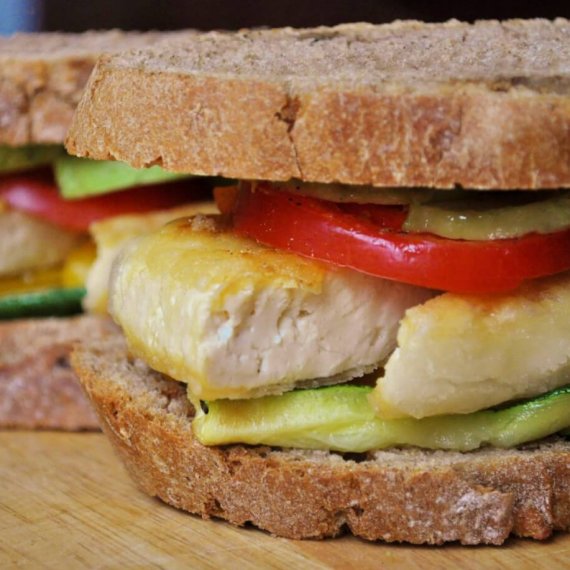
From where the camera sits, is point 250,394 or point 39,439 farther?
point 39,439

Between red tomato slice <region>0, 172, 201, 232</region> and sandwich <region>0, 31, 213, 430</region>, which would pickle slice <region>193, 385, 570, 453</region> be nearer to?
sandwich <region>0, 31, 213, 430</region>

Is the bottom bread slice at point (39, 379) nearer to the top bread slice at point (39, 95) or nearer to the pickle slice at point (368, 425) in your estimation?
the top bread slice at point (39, 95)

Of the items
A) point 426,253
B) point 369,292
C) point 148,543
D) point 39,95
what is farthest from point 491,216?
point 39,95

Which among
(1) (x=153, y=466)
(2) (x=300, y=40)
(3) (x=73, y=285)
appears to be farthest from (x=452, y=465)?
(3) (x=73, y=285)

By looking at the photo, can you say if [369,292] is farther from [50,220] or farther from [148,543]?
[50,220]

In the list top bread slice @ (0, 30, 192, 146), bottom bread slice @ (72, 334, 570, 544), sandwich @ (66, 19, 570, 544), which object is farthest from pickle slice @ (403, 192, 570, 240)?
top bread slice @ (0, 30, 192, 146)

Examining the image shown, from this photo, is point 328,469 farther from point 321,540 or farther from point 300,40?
point 300,40
